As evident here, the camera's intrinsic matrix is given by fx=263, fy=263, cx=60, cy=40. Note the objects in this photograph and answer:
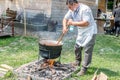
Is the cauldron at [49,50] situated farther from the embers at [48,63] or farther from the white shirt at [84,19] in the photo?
the white shirt at [84,19]

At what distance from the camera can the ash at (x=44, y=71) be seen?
5.94m

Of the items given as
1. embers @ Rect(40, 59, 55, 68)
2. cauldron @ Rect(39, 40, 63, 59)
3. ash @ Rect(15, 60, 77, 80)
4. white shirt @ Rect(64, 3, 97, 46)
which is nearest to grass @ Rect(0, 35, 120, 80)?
ash @ Rect(15, 60, 77, 80)

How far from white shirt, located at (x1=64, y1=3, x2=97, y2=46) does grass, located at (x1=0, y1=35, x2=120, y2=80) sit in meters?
0.90

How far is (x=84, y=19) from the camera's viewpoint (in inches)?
239

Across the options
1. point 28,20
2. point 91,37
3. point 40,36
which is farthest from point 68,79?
point 28,20

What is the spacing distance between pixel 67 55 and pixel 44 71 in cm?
253

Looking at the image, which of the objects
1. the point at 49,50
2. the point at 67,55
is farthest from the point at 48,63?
the point at 67,55

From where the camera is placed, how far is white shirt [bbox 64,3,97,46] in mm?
6082

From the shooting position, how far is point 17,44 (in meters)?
9.93

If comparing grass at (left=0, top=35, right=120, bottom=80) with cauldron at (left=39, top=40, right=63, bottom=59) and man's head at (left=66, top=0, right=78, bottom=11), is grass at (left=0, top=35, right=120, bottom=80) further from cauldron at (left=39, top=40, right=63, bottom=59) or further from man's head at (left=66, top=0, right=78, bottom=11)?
man's head at (left=66, top=0, right=78, bottom=11)

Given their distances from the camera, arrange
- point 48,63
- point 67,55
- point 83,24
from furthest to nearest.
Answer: point 67,55, point 48,63, point 83,24

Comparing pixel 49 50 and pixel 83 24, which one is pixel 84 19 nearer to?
pixel 83 24

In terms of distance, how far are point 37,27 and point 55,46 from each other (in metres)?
6.91

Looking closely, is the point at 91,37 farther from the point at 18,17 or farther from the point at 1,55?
the point at 18,17
